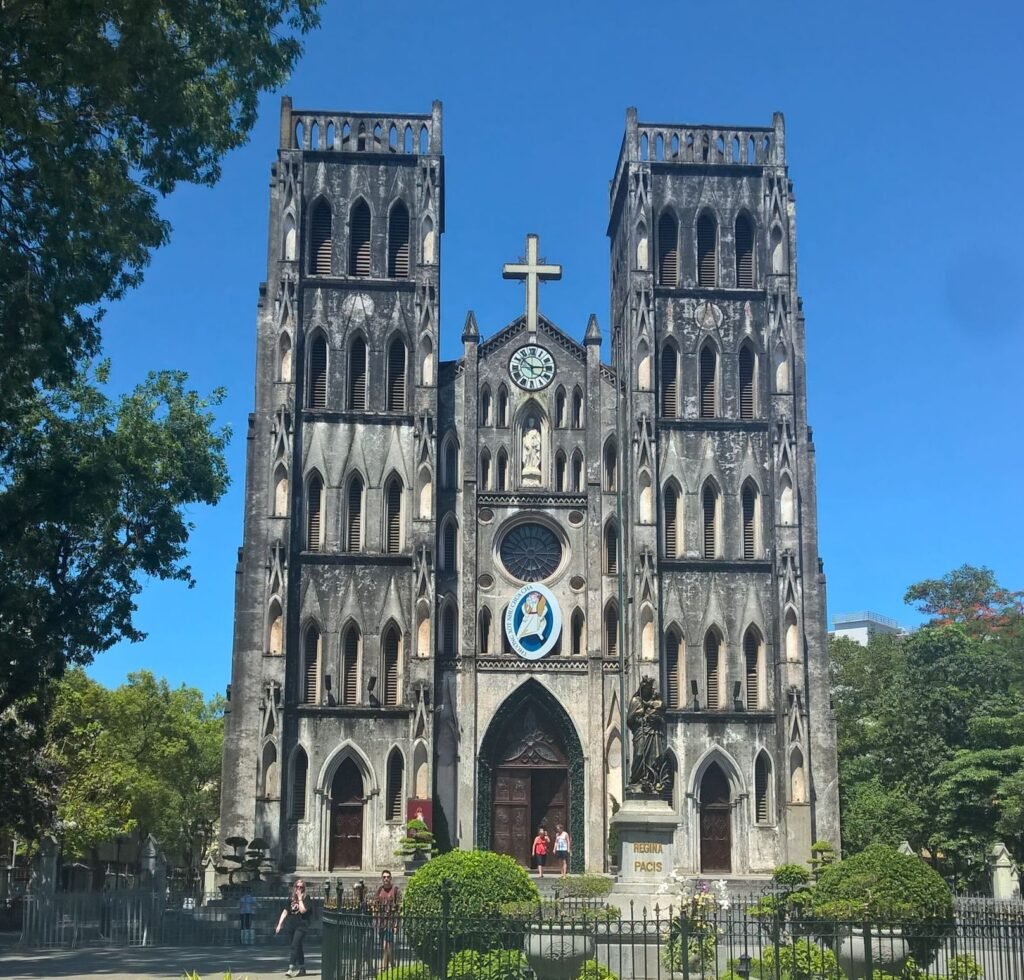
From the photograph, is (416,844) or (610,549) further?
(610,549)

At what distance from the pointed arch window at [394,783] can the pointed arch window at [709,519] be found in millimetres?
10725

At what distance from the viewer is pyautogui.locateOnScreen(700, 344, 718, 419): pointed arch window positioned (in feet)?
144

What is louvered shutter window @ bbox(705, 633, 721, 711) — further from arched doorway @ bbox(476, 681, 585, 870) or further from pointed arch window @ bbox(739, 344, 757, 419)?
pointed arch window @ bbox(739, 344, 757, 419)

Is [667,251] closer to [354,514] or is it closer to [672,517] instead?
[672,517]

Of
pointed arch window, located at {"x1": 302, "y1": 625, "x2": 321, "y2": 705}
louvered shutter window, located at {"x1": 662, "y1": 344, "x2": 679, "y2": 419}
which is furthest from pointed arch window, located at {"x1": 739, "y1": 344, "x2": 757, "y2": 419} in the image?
pointed arch window, located at {"x1": 302, "y1": 625, "x2": 321, "y2": 705}

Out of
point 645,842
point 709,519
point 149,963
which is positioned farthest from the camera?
point 709,519

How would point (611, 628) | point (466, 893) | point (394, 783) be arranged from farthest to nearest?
point (611, 628)
point (394, 783)
point (466, 893)

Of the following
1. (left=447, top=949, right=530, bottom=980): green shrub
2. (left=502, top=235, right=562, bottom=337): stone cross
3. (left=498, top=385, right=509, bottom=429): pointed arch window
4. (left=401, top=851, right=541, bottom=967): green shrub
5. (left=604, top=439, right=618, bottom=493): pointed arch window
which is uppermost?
(left=502, top=235, right=562, bottom=337): stone cross

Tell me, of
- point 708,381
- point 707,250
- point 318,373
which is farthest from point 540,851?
point 707,250

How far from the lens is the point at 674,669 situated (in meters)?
41.8

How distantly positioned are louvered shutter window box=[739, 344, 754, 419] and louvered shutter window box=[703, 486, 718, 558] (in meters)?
2.73

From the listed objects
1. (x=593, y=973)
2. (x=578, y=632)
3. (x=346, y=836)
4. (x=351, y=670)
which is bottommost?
(x=593, y=973)

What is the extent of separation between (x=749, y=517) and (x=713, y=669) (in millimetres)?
4674

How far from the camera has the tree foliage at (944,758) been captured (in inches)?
1590
